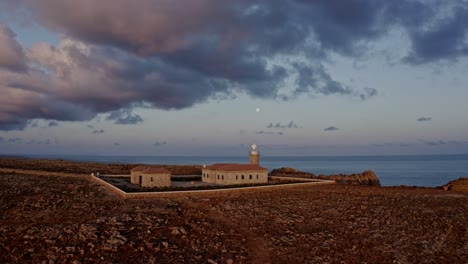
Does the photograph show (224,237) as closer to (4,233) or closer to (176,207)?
(176,207)

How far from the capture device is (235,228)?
73.7 ft

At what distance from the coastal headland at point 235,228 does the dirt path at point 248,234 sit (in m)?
0.06

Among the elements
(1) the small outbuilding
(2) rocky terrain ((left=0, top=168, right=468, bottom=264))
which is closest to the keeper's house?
(1) the small outbuilding

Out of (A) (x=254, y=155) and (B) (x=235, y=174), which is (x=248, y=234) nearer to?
(B) (x=235, y=174)

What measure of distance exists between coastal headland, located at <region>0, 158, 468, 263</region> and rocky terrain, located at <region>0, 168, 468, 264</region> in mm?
52

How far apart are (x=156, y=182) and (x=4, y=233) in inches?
786

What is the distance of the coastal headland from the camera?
17.4 m

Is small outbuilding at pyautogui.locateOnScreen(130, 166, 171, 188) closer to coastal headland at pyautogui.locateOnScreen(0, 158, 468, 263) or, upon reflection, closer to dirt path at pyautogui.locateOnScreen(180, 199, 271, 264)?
coastal headland at pyautogui.locateOnScreen(0, 158, 468, 263)

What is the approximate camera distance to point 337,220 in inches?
968

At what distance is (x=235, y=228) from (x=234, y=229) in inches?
12.0

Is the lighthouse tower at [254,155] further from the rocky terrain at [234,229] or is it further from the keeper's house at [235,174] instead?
the rocky terrain at [234,229]

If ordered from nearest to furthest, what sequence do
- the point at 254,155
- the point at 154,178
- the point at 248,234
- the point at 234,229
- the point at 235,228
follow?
the point at 248,234 → the point at 234,229 → the point at 235,228 → the point at 154,178 → the point at 254,155

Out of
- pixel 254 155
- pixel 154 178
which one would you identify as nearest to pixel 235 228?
pixel 154 178

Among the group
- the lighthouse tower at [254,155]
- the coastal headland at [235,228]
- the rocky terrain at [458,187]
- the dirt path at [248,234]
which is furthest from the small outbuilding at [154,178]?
the rocky terrain at [458,187]
